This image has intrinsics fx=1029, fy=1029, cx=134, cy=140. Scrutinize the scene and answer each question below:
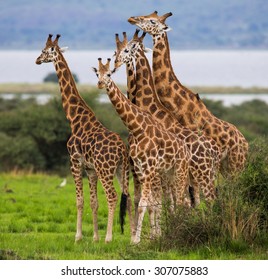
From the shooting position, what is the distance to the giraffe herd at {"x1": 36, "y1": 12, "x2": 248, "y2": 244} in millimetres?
11602

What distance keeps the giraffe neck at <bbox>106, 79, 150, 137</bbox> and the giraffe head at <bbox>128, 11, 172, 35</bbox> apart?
1.22 m

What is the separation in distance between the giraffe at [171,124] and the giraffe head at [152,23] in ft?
0.83

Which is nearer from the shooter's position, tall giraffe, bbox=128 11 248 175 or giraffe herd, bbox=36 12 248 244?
giraffe herd, bbox=36 12 248 244

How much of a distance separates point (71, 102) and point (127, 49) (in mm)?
1125

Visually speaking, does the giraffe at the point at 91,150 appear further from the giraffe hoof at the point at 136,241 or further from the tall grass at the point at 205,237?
the giraffe hoof at the point at 136,241

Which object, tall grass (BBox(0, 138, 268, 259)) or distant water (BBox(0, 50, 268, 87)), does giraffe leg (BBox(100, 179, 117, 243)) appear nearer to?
tall grass (BBox(0, 138, 268, 259))

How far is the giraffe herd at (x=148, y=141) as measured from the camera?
38.1 ft

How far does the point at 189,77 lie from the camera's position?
12706cm

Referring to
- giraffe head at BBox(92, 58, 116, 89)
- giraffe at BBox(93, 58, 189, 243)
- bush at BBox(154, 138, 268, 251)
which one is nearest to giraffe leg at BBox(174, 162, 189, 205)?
giraffe at BBox(93, 58, 189, 243)

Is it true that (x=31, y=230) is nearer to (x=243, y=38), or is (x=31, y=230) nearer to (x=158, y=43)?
(x=158, y=43)

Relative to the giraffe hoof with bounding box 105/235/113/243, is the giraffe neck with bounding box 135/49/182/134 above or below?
above

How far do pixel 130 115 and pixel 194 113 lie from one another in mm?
1318

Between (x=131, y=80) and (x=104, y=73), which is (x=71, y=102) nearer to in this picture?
(x=131, y=80)
